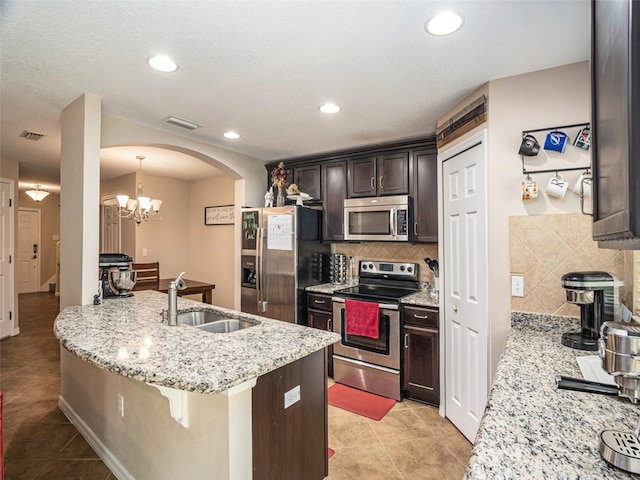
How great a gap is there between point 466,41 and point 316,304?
2.64 meters

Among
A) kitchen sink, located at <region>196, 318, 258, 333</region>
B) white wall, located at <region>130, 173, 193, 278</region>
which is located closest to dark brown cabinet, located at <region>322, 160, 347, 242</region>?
kitchen sink, located at <region>196, 318, 258, 333</region>

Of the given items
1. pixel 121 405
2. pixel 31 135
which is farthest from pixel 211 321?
pixel 31 135

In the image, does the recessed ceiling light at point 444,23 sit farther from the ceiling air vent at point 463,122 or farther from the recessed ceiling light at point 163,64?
the recessed ceiling light at point 163,64

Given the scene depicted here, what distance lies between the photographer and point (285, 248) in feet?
11.8

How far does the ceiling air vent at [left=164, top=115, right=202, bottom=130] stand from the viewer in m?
2.82

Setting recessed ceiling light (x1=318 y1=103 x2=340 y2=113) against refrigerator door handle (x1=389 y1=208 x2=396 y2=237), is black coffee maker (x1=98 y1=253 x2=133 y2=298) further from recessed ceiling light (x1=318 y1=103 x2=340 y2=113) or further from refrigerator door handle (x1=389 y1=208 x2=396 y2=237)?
refrigerator door handle (x1=389 y1=208 x2=396 y2=237)

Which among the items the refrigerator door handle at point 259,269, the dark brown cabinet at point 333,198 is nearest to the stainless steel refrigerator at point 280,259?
the refrigerator door handle at point 259,269

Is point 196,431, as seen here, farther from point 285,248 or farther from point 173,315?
point 285,248

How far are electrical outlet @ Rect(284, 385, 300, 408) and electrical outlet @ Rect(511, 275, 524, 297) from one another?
1412 millimetres

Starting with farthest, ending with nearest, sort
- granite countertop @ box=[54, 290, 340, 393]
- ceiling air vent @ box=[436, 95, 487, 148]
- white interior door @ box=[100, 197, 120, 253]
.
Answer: white interior door @ box=[100, 197, 120, 253], ceiling air vent @ box=[436, 95, 487, 148], granite countertop @ box=[54, 290, 340, 393]

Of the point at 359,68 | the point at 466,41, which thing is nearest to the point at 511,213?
the point at 466,41

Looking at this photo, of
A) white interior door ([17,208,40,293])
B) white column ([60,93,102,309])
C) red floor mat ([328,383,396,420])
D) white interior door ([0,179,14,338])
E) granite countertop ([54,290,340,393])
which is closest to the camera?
granite countertop ([54,290,340,393])

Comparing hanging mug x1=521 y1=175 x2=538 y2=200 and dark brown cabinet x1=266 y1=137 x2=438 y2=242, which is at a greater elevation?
dark brown cabinet x1=266 y1=137 x2=438 y2=242

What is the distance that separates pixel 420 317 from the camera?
9.59ft
